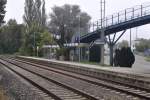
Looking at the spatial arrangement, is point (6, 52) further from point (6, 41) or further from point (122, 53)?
point (122, 53)

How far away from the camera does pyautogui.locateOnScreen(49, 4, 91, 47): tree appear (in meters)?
108

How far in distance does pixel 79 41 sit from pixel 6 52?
74971 millimetres

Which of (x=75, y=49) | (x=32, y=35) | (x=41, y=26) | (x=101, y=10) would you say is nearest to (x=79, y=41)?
(x=75, y=49)

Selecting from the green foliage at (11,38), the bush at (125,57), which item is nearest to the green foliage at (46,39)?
the green foliage at (11,38)

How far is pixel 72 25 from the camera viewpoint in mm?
112188

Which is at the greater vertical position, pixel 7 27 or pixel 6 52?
pixel 7 27

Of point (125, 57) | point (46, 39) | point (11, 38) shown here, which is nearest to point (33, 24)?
point (46, 39)

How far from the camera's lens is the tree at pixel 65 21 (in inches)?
4257

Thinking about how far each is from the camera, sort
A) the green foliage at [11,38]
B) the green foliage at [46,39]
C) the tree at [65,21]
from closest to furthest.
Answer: the green foliage at [46,39] < the tree at [65,21] < the green foliage at [11,38]

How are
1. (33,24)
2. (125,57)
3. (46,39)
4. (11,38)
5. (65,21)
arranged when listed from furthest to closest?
1. (11,38)
2. (65,21)
3. (33,24)
4. (46,39)
5. (125,57)

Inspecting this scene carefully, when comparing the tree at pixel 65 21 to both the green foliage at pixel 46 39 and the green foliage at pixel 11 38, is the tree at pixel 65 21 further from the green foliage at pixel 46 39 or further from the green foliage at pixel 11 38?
the green foliage at pixel 11 38

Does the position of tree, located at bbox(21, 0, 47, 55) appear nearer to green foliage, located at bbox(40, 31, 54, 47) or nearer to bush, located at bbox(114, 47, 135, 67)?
green foliage, located at bbox(40, 31, 54, 47)

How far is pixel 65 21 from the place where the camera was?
11431 centimetres

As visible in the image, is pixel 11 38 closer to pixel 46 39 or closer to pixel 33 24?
pixel 33 24
